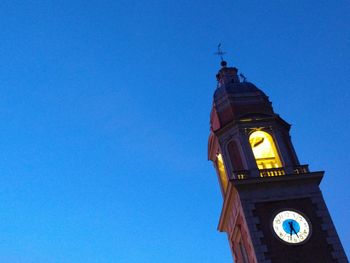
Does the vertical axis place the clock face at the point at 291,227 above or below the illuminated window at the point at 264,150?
below

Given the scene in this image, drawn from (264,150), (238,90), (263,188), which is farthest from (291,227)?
(238,90)

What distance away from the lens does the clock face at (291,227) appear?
1241 inches

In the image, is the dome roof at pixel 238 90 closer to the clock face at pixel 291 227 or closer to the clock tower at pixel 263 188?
the clock tower at pixel 263 188

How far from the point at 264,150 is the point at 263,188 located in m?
4.83

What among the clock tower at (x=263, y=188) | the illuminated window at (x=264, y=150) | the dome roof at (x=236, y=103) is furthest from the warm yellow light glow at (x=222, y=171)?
the illuminated window at (x=264, y=150)

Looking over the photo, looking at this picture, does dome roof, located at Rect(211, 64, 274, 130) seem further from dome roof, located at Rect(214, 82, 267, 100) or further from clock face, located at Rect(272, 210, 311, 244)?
clock face, located at Rect(272, 210, 311, 244)

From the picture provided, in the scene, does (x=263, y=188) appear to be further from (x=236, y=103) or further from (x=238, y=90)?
(x=238, y=90)

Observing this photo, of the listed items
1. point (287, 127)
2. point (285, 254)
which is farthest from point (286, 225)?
point (287, 127)

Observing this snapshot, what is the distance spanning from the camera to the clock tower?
103 ft

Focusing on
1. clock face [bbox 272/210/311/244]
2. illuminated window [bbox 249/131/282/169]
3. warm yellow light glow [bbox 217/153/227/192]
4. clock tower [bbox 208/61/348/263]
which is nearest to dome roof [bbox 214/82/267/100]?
clock tower [bbox 208/61/348/263]

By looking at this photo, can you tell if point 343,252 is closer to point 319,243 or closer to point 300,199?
point 319,243

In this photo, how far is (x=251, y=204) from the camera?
108ft

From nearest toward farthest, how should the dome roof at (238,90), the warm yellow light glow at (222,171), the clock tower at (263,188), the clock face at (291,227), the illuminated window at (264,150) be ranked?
the clock tower at (263,188), the clock face at (291,227), the illuminated window at (264,150), the warm yellow light glow at (222,171), the dome roof at (238,90)

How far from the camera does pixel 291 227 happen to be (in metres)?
31.9
